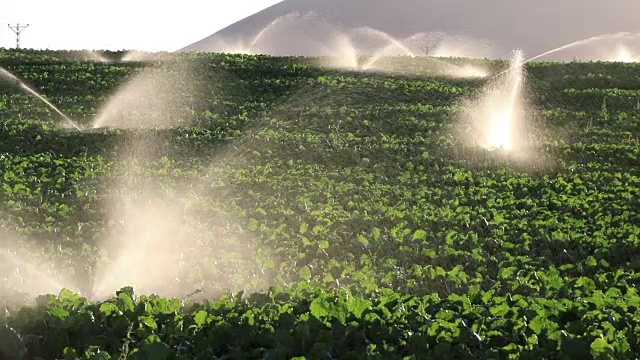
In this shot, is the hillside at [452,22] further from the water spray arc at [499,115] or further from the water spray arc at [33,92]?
the water spray arc at [499,115]

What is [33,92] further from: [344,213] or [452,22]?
[452,22]

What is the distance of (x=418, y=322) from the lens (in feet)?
21.8

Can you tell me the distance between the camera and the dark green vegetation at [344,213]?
6598mm

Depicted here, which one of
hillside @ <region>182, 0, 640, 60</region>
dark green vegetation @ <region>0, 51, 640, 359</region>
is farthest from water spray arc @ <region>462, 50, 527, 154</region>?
hillside @ <region>182, 0, 640, 60</region>

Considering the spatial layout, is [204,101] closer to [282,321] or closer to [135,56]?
[135,56]

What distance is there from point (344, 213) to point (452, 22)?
9889 cm

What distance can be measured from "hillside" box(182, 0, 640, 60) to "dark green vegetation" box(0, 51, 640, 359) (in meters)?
77.0

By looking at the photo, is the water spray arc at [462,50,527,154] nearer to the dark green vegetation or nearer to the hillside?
the dark green vegetation

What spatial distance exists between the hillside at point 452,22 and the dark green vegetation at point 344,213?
77.0m

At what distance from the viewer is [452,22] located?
11000 cm

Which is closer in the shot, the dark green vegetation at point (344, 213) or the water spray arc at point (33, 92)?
the dark green vegetation at point (344, 213)

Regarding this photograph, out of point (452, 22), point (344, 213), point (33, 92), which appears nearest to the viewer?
point (344, 213)

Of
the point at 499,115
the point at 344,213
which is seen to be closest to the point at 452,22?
the point at 499,115

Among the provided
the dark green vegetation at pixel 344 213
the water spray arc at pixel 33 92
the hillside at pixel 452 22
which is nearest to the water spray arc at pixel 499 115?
the dark green vegetation at pixel 344 213
